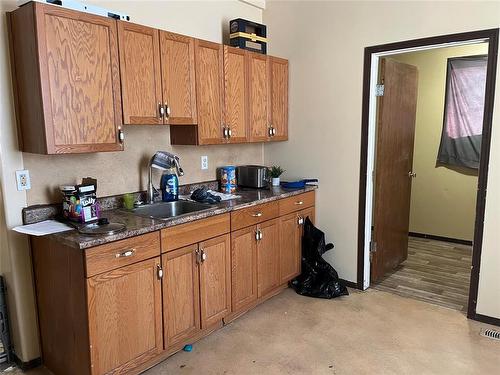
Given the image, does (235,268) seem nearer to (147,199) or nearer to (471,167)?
(147,199)

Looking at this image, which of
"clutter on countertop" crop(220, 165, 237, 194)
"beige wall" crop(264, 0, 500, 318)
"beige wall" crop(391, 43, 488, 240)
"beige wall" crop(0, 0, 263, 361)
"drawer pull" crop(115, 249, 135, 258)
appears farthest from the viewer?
"beige wall" crop(391, 43, 488, 240)

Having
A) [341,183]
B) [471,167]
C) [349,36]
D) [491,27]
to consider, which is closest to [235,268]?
[341,183]

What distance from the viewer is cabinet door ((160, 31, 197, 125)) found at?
2539 mm

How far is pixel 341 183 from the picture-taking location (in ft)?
11.3

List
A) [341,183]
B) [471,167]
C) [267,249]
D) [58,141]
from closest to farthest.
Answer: [58,141], [267,249], [341,183], [471,167]

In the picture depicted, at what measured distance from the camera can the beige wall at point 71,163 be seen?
2148 millimetres

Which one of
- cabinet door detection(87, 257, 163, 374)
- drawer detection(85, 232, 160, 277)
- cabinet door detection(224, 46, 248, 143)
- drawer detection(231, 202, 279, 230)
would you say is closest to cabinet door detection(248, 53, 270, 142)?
cabinet door detection(224, 46, 248, 143)

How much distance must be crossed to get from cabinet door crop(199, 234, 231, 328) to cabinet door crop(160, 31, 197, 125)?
899mm

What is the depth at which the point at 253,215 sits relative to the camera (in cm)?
289

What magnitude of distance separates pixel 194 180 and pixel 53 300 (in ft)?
4.70

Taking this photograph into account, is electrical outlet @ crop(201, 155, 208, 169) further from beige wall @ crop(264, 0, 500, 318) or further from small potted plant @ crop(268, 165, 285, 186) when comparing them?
beige wall @ crop(264, 0, 500, 318)

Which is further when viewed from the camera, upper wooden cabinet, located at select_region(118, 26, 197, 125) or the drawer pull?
upper wooden cabinet, located at select_region(118, 26, 197, 125)

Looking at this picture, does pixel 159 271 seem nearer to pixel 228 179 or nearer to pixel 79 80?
pixel 79 80

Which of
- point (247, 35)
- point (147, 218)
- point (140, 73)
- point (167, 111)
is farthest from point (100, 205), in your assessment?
point (247, 35)
